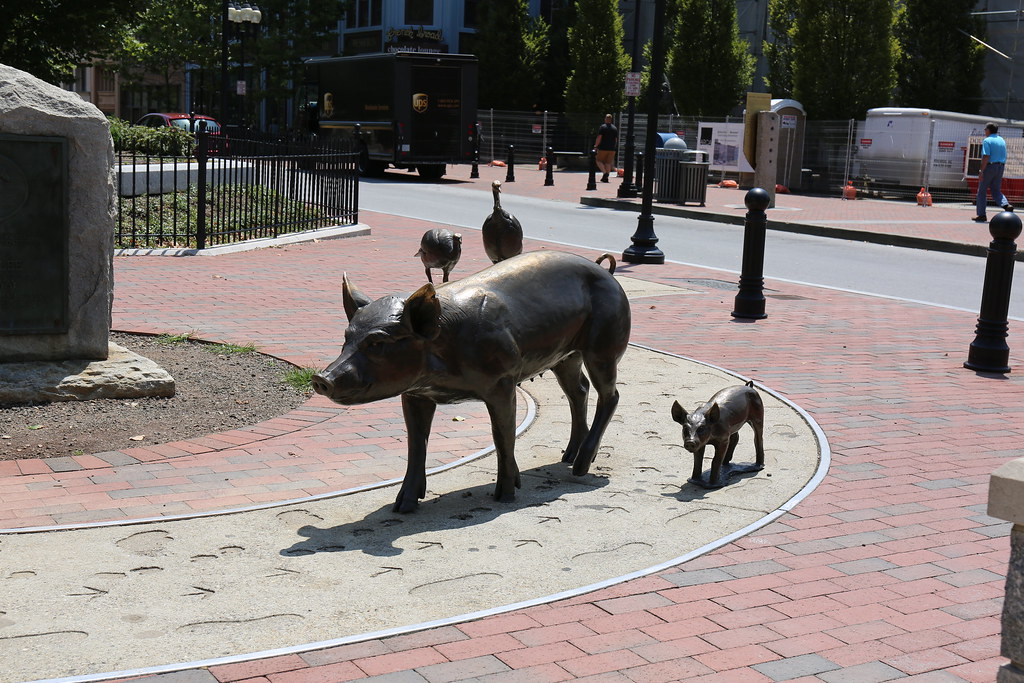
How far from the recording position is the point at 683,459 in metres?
6.32

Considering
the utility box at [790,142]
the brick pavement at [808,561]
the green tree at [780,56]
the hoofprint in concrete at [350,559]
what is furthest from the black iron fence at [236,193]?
the green tree at [780,56]

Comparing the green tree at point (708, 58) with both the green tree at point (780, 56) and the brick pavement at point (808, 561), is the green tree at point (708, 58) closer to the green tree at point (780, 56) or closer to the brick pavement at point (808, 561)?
the green tree at point (780, 56)

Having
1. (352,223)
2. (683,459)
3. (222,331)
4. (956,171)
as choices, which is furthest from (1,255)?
(956,171)

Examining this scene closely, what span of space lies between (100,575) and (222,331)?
5073 mm

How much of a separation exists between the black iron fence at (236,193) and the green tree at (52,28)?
217 inches

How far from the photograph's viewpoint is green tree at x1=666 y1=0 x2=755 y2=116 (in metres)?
42.7

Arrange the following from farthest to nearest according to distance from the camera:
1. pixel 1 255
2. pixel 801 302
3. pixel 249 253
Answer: pixel 249 253 → pixel 801 302 → pixel 1 255

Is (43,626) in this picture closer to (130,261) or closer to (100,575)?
(100,575)

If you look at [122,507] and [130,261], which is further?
[130,261]

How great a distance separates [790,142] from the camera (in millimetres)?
33250

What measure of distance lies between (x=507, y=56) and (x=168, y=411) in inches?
1711

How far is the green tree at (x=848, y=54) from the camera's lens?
34.2 m

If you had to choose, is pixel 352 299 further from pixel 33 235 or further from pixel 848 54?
pixel 848 54

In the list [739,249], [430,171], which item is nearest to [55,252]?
[739,249]
